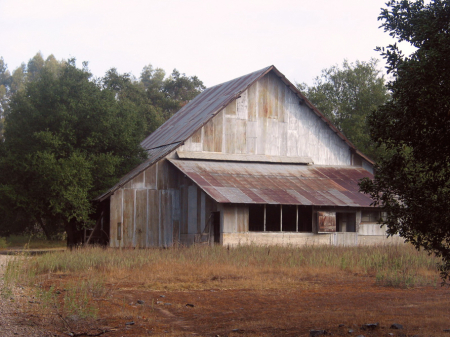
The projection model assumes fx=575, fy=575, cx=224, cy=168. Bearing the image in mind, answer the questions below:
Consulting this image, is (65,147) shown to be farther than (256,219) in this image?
No

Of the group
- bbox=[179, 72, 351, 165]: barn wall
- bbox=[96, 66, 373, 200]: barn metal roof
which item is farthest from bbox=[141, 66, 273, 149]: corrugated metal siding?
bbox=[179, 72, 351, 165]: barn wall

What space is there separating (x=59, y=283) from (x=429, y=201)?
10.1m

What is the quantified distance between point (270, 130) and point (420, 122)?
22877 mm

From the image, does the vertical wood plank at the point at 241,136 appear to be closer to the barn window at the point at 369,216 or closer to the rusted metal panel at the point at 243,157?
the rusted metal panel at the point at 243,157

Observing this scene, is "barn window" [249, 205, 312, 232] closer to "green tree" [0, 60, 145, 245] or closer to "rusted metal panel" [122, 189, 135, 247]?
"green tree" [0, 60, 145, 245]

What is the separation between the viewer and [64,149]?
30.0 metres

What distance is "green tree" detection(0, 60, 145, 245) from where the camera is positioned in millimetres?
28484

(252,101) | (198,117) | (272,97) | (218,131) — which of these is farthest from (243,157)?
(198,117)

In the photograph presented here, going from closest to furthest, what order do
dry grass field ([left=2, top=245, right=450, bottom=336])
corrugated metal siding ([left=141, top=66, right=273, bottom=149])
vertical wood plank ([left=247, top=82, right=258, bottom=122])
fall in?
dry grass field ([left=2, top=245, right=450, bottom=336]) → corrugated metal siding ([left=141, top=66, right=273, bottom=149]) → vertical wood plank ([left=247, top=82, right=258, bottom=122])

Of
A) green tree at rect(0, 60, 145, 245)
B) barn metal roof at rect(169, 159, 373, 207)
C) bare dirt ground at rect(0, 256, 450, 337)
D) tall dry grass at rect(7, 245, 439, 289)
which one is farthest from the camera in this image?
green tree at rect(0, 60, 145, 245)

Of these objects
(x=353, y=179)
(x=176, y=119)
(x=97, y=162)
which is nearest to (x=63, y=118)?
(x=97, y=162)

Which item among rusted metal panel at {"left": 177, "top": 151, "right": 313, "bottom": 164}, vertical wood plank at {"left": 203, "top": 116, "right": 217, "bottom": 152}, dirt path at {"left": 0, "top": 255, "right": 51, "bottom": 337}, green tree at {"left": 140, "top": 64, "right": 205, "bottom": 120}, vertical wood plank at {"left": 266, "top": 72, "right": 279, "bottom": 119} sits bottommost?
dirt path at {"left": 0, "top": 255, "right": 51, "bottom": 337}

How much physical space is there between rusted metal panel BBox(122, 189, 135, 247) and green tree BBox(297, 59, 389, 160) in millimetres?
26588

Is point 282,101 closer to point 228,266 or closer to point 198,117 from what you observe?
point 198,117
